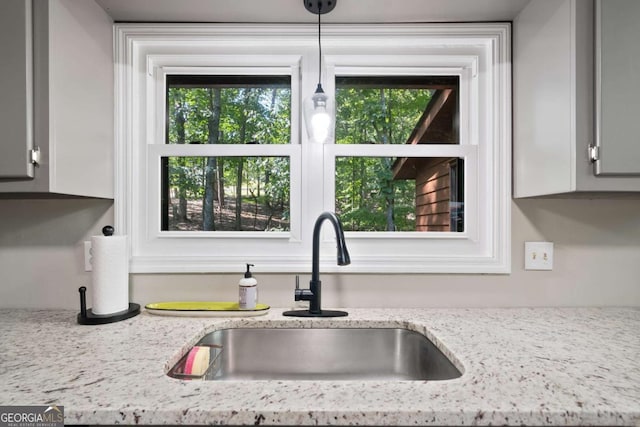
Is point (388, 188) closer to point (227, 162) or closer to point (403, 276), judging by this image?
point (403, 276)

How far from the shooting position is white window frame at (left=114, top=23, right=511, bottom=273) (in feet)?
4.92

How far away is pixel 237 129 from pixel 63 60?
0.64 m

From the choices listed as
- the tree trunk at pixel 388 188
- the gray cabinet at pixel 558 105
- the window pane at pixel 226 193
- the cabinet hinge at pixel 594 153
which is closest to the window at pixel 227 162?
the window pane at pixel 226 193

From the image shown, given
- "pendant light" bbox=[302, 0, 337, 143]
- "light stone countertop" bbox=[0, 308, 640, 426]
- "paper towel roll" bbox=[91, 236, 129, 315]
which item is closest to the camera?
"light stone countertop" bbox=[0, 308, 640, 426]

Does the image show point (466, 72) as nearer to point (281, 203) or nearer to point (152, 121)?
point (281, 203)

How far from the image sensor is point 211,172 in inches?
62.8

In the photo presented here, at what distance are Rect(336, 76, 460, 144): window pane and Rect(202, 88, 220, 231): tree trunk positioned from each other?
20.9 inches

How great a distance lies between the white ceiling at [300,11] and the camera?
136 centimetres

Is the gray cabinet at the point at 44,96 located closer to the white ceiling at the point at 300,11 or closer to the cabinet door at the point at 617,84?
the white ceiling at the point at 300,11

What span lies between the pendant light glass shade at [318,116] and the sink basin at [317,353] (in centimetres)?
74

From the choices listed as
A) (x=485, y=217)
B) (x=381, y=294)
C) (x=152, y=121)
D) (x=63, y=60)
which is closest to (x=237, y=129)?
(x=152, y=121)

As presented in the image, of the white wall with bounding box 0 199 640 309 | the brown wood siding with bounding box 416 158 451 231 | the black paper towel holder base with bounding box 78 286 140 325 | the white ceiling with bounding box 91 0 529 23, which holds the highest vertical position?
the white ceiling with bounding box 91 0 529 23

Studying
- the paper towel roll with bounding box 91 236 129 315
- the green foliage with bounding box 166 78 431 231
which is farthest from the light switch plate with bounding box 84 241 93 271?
the green foliage with bounding box 166 78 431 231

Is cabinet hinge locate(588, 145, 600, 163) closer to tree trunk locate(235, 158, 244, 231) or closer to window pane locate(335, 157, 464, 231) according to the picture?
window pane locate(335, 157, 464, 231)
